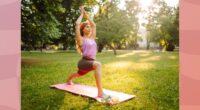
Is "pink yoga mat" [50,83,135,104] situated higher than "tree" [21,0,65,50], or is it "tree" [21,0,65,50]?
"tree" [21,0,65,50]

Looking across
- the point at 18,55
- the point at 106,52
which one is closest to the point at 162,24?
the point at 106,52

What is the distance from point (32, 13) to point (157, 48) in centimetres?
265

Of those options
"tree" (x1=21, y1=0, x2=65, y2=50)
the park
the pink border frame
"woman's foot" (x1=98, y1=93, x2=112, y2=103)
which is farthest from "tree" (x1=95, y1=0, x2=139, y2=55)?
the pink border frame

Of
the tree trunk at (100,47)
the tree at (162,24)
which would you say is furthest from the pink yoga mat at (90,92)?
the tree trunk at (100,47)

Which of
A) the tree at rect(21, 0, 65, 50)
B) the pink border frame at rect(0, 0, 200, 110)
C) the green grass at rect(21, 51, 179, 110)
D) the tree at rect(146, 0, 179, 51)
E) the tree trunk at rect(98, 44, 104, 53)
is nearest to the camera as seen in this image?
the pink border frame at rect(0, 0, 200, 110)

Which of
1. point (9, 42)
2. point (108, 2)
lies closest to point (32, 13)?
point (108, 2)

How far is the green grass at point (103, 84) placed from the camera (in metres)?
3.01

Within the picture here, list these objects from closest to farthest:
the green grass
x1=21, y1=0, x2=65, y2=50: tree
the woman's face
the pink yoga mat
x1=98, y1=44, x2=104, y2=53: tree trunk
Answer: the green grass < the pink yoga mat < the woman's face < x1=98, y1=44, x2=104, y2=53: tree trunk < x1=21, y1=0, x2=65, y2=50: tree

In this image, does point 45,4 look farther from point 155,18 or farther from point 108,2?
point 155,18

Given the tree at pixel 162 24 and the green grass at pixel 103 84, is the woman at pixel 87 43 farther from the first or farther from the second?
the tree at pixel 162 24

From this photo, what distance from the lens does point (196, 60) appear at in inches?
91.9

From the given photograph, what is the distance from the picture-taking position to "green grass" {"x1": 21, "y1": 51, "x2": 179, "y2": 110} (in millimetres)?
3014

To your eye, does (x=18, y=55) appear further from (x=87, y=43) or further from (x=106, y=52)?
(x=106, y=52)

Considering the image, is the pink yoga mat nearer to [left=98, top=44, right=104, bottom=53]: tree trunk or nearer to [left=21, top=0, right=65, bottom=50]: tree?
[left=98, top=44, right=104, bottom=53]: tree trunk
